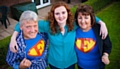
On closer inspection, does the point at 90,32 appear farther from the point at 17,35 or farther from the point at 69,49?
the point at 17,35

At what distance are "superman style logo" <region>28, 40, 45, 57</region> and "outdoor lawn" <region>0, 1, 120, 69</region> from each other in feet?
9.18

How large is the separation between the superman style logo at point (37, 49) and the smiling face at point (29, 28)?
0.53 ft

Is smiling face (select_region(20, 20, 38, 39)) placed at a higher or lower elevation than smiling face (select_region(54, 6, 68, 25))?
lower

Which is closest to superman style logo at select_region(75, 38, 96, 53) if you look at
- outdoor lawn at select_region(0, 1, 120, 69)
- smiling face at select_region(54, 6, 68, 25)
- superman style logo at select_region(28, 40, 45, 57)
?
smiling face at select_region(54, 6, 68, 25)

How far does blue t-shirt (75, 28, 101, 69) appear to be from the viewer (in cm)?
Answer: 289

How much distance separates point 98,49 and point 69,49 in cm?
44

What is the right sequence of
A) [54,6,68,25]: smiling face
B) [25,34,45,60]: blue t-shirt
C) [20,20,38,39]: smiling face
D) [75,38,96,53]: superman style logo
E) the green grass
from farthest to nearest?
the green grass, [75,38,96,53]: superman style logo, [54,6,68,25]: smiling face, [25,34,45,60]: blue t-shirt, [20,20,38,39]: smiling face

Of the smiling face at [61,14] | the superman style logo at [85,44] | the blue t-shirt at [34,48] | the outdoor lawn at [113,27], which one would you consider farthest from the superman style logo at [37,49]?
the outdoor lawn at [113,27]

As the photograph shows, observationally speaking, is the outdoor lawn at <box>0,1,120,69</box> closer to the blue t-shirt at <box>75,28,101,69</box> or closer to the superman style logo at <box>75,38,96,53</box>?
the blue t-shirt at <box>75,28,101,69</box>

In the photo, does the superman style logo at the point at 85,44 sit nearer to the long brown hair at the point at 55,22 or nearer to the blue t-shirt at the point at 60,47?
the blue t-shirt at the point at 60,47

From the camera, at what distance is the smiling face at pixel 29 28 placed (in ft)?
8.42

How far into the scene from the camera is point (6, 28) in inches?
307

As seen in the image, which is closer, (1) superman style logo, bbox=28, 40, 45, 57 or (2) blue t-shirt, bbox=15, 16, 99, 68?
(1) superman style logo, bbox=28, 40, 45, 57

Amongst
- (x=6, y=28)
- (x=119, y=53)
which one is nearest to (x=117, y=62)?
(x=119, y=53)
